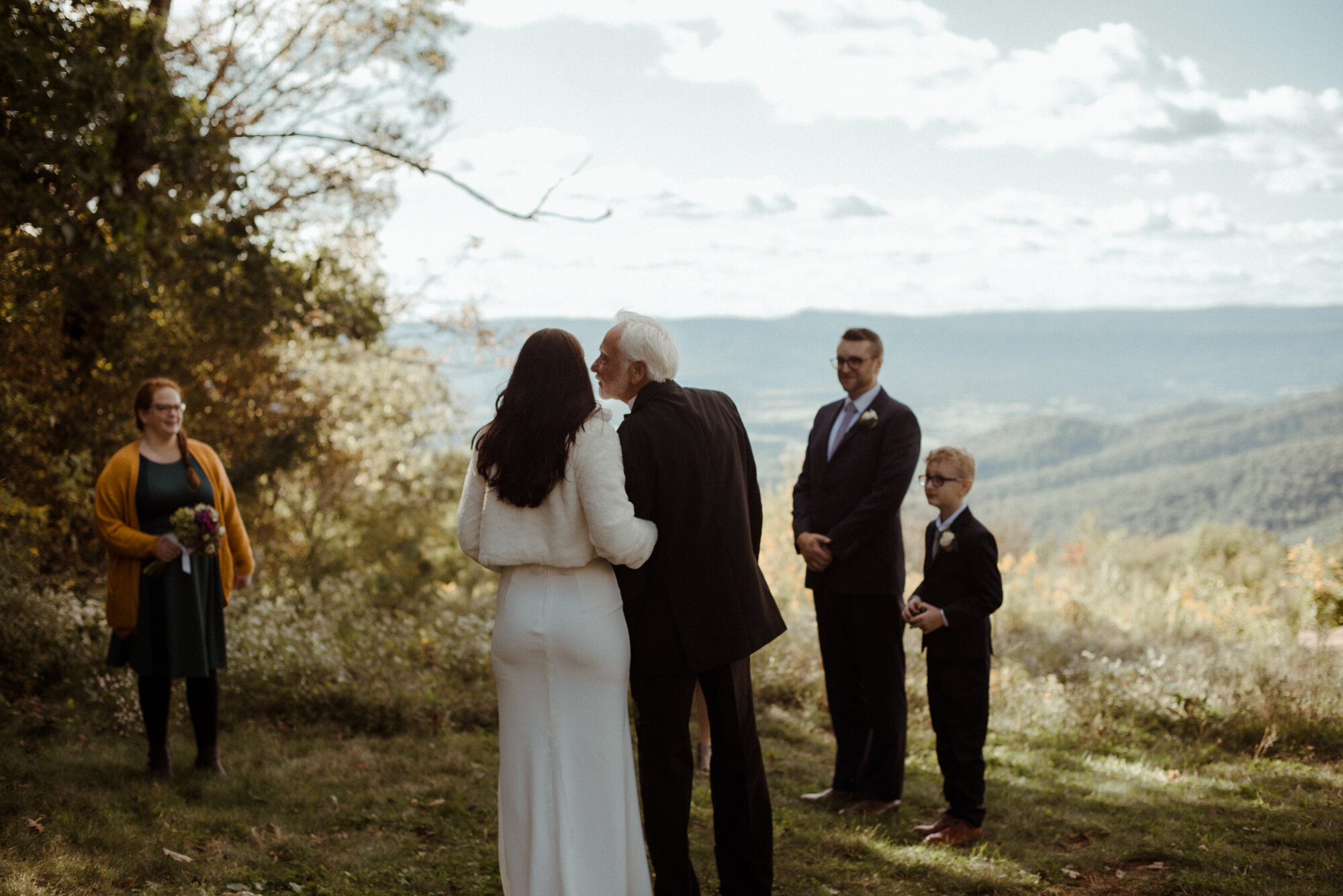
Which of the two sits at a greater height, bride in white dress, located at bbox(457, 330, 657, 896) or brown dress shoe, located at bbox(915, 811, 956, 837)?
bride in white dress, located at bbox(457, 330, 657, 896)

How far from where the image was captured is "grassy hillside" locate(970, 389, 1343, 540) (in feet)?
128

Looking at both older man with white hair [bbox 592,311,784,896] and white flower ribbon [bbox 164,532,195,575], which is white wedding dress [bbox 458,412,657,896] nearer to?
older man with white hair [bbox 592,311,784,896]

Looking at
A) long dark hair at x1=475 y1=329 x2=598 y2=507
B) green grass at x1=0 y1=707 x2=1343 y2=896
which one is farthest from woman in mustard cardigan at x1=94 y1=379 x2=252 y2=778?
long dark hair at x1=475 y1=329 x2=598 y2=507

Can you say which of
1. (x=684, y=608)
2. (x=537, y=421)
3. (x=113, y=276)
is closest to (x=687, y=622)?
(x=684, y=608)

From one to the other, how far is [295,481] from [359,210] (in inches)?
144

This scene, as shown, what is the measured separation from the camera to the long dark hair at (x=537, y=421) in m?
Result: 3.04

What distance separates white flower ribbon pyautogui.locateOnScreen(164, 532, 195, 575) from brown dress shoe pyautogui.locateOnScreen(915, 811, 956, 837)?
3.77 meters

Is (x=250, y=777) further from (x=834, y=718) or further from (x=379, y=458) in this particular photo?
(x=379, y=458)

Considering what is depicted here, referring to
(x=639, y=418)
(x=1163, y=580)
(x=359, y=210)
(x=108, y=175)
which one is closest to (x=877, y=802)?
(x=639, y=418)

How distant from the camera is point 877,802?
4773mm

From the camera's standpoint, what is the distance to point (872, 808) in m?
4.75

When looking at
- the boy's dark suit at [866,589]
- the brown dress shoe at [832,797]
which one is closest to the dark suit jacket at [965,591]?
the boy's dark suit at [866,589]

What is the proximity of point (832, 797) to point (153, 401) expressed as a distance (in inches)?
157

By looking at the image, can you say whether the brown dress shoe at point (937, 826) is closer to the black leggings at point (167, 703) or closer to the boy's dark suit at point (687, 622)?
the boy's dark suit at point (687, 622)
